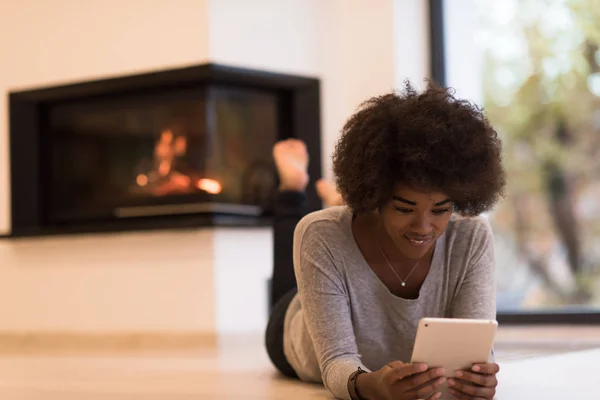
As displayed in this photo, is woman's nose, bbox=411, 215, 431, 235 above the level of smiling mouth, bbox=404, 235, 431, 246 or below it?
above

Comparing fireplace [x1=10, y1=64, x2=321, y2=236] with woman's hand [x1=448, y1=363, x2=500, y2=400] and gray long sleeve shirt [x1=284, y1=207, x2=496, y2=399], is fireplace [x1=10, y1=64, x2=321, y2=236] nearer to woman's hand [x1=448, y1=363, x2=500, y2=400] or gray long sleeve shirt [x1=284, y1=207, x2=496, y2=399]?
gray long sleeve shirt [x1=284, y1=207, x2=496, y2=399]

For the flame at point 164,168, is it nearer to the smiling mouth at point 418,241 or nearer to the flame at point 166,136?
the flame at point 166,136

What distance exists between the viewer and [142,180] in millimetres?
4535

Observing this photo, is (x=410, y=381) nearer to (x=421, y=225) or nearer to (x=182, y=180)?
(x=421, y=225)

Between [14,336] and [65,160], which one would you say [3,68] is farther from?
[14,336]

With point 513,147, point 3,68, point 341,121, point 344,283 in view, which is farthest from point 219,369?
point 513,147

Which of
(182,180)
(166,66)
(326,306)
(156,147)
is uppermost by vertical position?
(166,66)

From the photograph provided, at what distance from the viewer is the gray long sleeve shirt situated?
6.40ft

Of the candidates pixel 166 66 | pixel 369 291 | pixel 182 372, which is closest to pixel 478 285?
pixel 369 291

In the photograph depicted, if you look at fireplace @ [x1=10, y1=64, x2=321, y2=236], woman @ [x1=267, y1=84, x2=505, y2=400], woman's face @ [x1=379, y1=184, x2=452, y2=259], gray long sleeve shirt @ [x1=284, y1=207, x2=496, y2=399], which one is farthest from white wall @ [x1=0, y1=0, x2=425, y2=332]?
woman's face @ [x1=379, y1=184, x2=452, y2=259]

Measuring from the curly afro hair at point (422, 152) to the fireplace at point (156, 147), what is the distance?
2.43m

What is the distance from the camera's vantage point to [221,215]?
425 cm

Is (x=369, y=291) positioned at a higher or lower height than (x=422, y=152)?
lower

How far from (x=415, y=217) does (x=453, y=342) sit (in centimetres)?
26
